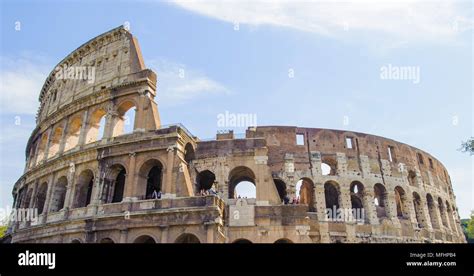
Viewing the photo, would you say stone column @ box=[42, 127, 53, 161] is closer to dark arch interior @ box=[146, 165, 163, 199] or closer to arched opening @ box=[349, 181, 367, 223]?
dark arch interior @ box=[146, 165, 163, 199]

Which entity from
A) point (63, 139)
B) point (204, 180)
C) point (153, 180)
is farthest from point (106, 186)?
point (63, 139)

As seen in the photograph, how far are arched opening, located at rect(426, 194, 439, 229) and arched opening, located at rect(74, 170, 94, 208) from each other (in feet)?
77.3

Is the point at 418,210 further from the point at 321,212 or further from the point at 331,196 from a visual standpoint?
the point at 321,212

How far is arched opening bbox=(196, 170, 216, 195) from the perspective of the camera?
19359 mm

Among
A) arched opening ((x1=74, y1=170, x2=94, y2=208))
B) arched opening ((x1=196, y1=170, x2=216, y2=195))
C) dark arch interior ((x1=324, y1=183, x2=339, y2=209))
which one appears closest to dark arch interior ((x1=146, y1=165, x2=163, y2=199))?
arched opening ((x1=196, y1=170, x2=216, y2=195))

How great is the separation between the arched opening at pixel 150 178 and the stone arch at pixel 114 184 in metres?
1.19

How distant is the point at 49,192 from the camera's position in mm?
20266

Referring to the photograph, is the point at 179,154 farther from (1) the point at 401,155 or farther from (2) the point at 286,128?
(1) the point at 401,155

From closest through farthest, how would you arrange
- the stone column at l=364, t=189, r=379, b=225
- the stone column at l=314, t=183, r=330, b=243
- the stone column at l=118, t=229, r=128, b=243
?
the stone column at l=118, t=229, r=128, b=243, the stone column at l=314, t=183, r=330, b=243, the stone column at l=364, t=189, r=379, b=225

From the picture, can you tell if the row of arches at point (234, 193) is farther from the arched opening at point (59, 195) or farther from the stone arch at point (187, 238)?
the stone arch at point (187, 238)

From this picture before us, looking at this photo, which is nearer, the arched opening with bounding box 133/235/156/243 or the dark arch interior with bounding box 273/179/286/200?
the arched opening with bounding box 133/235/156/243
